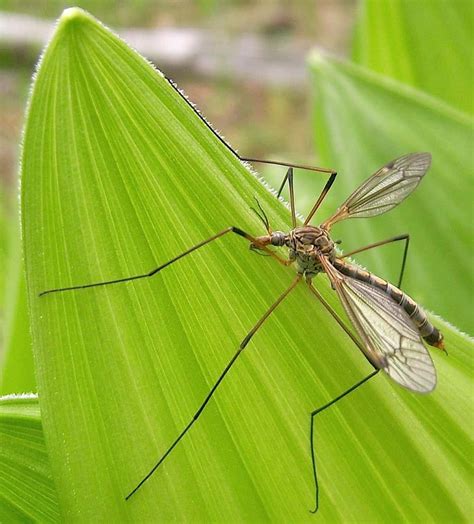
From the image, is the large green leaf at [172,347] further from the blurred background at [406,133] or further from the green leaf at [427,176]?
the green leaf at [427,176]

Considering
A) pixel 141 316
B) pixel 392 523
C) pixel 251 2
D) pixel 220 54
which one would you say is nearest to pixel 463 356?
pixel 392 523

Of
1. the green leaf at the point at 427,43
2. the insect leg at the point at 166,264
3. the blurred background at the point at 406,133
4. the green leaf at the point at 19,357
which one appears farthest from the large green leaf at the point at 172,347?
the green leaf at the point at 427,43

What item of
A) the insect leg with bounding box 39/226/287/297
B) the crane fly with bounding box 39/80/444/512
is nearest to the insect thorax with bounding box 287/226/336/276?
the crane fly with bounding box 39/80/444/512

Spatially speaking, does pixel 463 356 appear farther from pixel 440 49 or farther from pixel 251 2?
pixel 251 2

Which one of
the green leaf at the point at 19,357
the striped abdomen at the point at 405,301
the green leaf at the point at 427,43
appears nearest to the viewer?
the striped abdomen at the point at 405,301

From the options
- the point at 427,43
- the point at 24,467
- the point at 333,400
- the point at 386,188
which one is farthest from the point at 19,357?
the point at 427,43

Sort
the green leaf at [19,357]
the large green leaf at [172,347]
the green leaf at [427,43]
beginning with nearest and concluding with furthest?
the large green leaf at [172,347], the green leaf at [19,357], the green leaf at [427,43]

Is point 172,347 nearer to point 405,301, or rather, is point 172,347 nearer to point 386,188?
point 405,301
